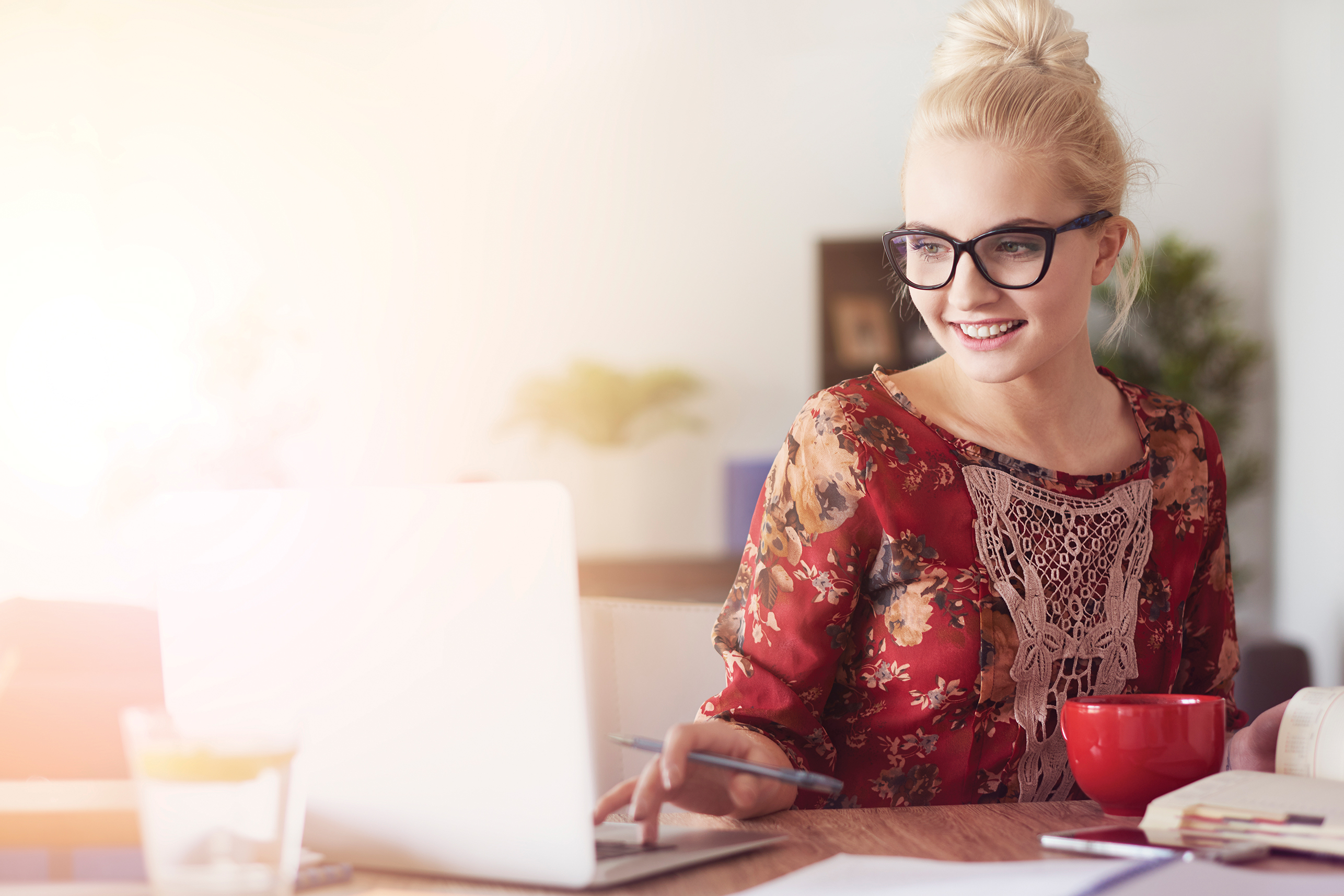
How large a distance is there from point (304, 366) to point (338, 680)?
4303 mm

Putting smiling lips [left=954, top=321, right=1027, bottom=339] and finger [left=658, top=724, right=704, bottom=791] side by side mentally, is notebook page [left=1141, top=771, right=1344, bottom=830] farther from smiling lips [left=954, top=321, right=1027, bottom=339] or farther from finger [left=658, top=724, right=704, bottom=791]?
smiling lips [left=954, top=321, right=1027, bottom=339]

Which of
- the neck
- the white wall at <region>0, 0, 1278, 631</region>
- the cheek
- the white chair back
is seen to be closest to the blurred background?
the white wall at <region>0, 0, 1278, 631</region>

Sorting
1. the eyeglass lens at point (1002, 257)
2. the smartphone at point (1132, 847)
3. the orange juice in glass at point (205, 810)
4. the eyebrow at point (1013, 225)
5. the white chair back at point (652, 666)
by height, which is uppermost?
the eyebrow at point (1013, 225)

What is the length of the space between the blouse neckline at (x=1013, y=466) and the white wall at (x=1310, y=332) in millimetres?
2158

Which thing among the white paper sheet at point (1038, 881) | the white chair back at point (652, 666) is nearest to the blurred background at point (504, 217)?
the white chair back at point (652, 666)

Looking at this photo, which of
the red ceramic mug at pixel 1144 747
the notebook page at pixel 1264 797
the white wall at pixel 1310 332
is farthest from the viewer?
the white wall at pixel 1310 332

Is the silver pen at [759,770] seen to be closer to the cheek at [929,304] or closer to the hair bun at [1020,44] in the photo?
the cheek at [929,304]

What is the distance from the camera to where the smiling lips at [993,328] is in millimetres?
972

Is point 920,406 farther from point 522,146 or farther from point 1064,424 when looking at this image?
point 522,146

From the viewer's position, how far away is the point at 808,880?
55 centimetres

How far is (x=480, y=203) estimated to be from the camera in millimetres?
4547

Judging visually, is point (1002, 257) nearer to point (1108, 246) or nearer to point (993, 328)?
point (993, 328)

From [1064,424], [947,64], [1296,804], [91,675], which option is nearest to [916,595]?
[1064,424]

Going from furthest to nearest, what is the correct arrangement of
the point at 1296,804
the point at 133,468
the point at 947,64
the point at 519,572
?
the point at 133,468 < the point at 947,64 < the point at 1296,804 < the point at 519,572
